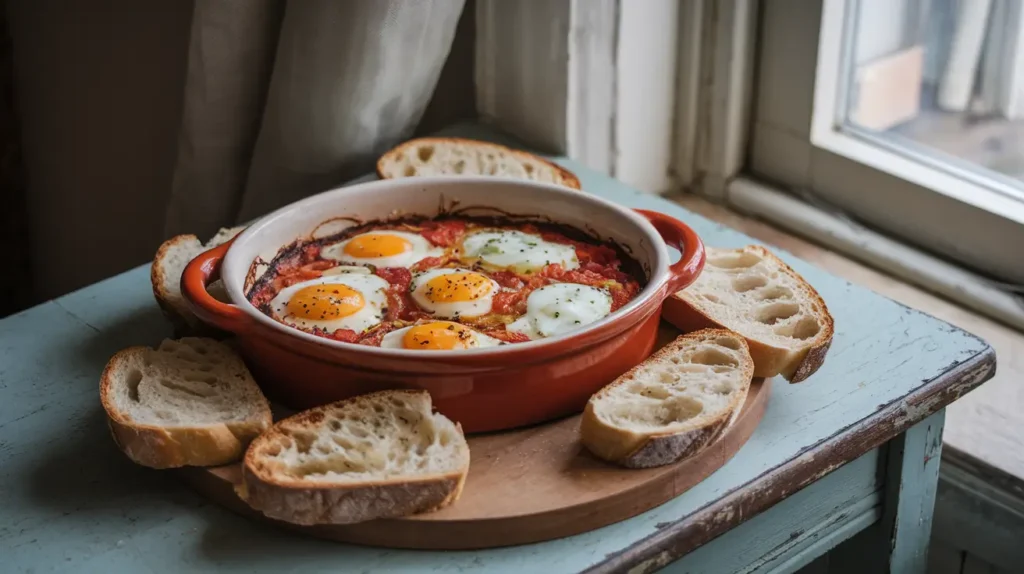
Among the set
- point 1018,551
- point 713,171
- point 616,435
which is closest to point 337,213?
point 616,435

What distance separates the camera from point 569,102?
1.65 meters

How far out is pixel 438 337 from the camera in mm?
1049

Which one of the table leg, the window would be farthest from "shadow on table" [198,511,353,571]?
the window

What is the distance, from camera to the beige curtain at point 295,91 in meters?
1.43

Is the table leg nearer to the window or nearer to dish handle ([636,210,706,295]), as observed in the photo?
dish handle ([636,210,706,295])

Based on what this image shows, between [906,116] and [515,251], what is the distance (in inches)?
28.8

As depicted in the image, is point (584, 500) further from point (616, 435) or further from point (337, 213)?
point (337, 213)

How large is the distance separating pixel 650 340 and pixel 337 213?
391mm

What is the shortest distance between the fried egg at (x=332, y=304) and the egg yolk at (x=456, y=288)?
0.06 metres

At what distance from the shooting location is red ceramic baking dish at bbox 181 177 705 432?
99 centimetres

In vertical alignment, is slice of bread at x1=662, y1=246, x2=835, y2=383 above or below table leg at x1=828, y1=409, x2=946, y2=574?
above

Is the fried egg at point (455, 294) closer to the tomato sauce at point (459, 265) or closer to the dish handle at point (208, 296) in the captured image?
the tomato sauce at point (459, 265)

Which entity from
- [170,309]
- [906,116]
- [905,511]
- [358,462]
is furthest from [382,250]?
[906,116]

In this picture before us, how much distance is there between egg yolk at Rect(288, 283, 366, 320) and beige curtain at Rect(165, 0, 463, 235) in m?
0.41
